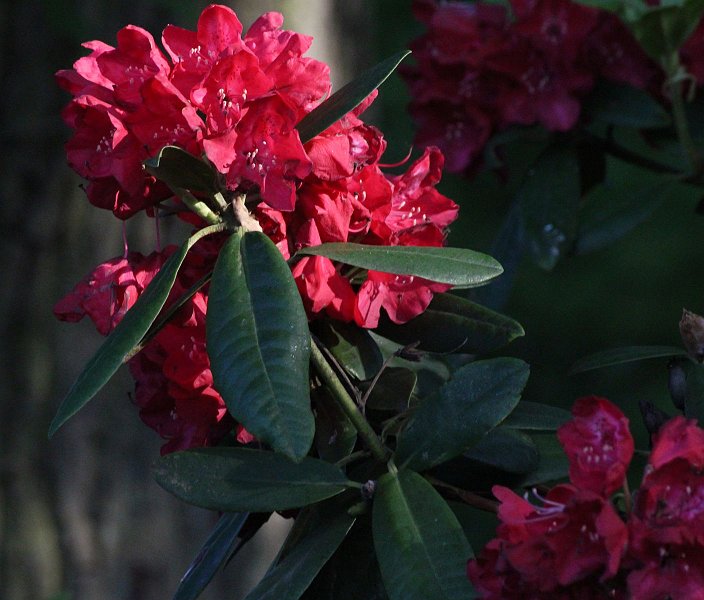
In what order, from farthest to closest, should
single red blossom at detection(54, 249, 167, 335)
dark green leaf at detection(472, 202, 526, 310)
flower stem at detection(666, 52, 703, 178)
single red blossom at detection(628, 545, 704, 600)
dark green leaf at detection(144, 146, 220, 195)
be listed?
dark green leaf at detection(472, 202, 526, 310)
flower stem at detection(666, 52, 703, 178)
single red blossom at detection(54, 249, 167, 335)
dark green leaf at detection(144, 146, 220, 195)
single red blossom at detection(628, 545, 704, 600)

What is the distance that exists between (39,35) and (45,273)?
527 mm

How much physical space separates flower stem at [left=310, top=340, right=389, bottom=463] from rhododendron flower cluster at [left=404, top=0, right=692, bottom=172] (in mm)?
687

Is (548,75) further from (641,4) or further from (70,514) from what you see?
(70,514)

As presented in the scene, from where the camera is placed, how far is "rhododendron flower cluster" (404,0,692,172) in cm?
136

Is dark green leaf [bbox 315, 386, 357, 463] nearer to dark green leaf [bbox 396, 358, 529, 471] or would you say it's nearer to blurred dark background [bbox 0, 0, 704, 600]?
dark green leaf [bbox 396, 358, 529, 471]

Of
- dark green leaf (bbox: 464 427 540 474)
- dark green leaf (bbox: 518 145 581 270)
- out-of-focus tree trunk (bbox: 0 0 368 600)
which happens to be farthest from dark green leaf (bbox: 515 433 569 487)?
out-of-focus tree trunk (bbox: 0 0 368 600)

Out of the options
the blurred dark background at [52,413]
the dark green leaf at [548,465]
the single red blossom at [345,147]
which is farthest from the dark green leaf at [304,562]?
the blurred dark background at [52,413]

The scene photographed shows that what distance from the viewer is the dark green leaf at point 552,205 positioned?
56.0 inches

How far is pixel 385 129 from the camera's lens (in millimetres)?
2986

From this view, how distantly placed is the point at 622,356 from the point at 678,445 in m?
0.29

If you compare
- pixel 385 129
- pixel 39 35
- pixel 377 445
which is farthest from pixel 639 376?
pixel 377 445

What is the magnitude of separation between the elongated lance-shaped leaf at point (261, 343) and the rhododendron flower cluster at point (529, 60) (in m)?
0.71

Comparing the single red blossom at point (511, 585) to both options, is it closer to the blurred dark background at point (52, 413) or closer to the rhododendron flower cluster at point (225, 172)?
the rhododendron flower cluster at point (225, 172)

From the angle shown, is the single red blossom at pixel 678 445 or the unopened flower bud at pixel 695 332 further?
the unopened flower bud at pixel 695 332
